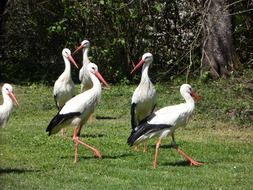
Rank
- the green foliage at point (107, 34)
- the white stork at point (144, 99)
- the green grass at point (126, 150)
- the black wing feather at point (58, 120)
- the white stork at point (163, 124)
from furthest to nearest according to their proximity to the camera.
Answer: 1. the green foliage at point (107, 34)
2. the white stork at point (144, 99)
3. the black wing feather at point (58, 120)
4. the white stork at point (163, 124)
5. the green grass at point (126, 150)

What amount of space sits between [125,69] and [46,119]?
6.09 m

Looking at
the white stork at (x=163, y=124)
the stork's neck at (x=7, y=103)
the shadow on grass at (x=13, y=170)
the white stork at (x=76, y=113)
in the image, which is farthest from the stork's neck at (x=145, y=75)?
the shadow on grass at (x=13, y=170)

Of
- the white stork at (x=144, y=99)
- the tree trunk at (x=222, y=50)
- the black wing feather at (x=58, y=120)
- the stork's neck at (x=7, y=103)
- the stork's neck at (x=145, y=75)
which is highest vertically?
the stork's neck at (x=7, y=103)

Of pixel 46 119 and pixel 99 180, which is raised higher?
pixel 99 180

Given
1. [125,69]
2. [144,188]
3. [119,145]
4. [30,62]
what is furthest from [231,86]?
[144,188]

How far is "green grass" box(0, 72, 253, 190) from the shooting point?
8.60 meters

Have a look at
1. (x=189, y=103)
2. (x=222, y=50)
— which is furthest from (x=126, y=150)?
(x=222, y=50)

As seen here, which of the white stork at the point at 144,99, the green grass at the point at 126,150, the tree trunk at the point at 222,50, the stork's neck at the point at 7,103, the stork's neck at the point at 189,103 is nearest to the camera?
the green grass at the point at 126,150

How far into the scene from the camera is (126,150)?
11070mm

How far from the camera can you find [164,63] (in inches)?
829

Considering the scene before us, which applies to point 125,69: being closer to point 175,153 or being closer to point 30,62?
point 30,62

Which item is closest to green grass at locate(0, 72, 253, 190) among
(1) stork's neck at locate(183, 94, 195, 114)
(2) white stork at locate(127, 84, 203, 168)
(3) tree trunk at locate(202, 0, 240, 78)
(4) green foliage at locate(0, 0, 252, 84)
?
(2) white stork at locate(127, 84, 203, 168)

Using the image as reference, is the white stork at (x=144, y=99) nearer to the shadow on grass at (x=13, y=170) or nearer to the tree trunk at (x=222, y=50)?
the shadow on grass at (x=13, y=170)

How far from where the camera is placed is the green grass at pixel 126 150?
860 centimetres
